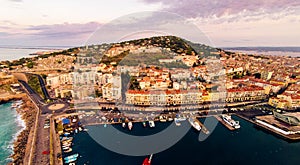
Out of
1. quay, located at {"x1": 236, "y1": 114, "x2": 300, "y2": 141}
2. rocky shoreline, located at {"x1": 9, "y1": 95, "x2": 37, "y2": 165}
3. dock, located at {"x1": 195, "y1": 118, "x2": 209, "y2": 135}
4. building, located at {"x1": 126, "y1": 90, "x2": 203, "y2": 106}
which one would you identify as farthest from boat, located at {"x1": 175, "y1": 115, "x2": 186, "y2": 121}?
rocky shoreline, located at {"x1": 9, "y1": 95, "x2": 37, "y2": 165}

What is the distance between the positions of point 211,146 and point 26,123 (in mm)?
10020

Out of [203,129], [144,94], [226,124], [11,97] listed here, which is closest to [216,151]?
[203,129]

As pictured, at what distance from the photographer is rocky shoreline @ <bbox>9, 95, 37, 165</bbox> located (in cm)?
784

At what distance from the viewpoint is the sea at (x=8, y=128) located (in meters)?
8.41

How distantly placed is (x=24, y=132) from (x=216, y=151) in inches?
366

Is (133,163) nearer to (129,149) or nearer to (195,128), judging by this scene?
(129,149)


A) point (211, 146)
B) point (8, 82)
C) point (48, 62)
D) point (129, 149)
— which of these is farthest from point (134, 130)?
point (48, 62)

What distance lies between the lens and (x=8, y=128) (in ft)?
36.2

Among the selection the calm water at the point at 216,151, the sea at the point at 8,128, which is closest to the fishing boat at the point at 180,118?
the calm water at the point at 216,151

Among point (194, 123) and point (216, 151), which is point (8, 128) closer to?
point (194, 123)

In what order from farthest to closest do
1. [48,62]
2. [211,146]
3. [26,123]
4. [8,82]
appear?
[48,62] → [8,82] → [26,123] → [211,146]

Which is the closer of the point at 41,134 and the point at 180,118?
the point at 41,134

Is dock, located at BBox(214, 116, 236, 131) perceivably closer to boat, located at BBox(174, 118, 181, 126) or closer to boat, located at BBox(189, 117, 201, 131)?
boat, located at BBox(189, 117, 201, 131)

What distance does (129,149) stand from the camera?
828 cm
